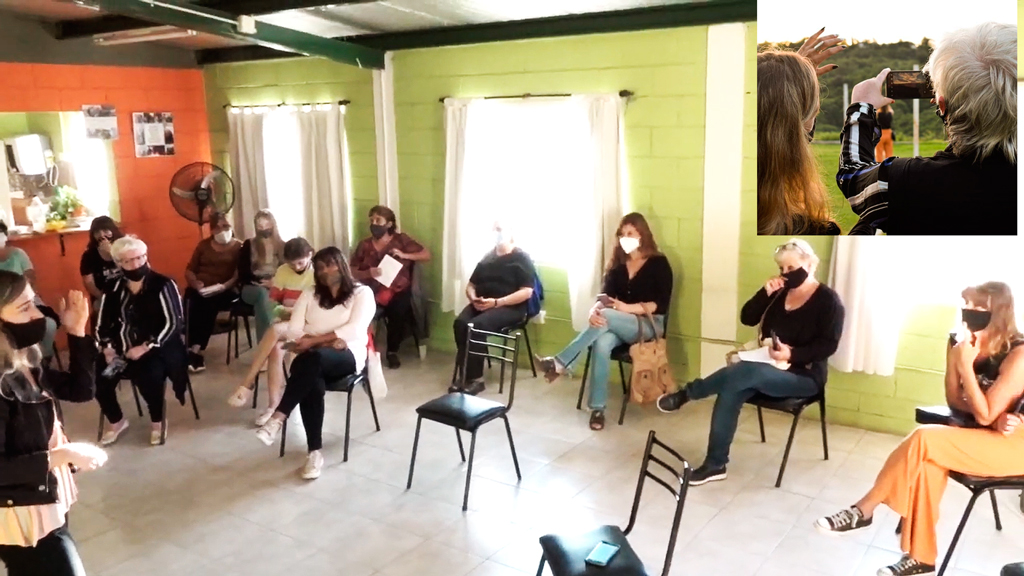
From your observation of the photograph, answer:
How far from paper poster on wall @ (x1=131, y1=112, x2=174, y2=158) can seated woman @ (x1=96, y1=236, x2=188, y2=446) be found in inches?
100

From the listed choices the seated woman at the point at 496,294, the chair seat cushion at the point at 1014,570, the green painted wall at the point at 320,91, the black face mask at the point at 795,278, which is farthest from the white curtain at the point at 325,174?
the chair seat cushion at the point at 1014,570

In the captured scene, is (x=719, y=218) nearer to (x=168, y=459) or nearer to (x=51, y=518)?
(x=168, y=459)

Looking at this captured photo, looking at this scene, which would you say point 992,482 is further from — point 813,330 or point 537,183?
point 537,183

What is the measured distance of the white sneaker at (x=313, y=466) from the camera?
391cm

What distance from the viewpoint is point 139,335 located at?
443 cm

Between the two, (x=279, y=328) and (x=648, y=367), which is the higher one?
(x=279, y=328)

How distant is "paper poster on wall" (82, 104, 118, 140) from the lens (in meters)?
6.23

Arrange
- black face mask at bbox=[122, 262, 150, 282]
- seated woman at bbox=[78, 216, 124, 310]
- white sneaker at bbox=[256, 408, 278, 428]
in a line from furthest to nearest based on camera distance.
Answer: seated woman at bbox=[78, 216, 124, 310], white sneaker at bbox=[256, 408, 278, 428], black face mask at bbox=[122, 262, 150, 282]

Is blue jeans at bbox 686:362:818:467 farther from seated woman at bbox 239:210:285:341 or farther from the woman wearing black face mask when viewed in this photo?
seated woman at bbox 239:210:285:341

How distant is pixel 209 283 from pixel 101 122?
5.45ft

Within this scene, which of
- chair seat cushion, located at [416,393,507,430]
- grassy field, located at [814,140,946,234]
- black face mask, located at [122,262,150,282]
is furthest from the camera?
black face mask, located at [122,262,150,282]

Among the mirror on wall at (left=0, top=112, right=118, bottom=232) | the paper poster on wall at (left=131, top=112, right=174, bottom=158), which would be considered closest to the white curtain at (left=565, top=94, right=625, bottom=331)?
the paper poster on wall at (left=131, top=112, right=174, bottom=158)

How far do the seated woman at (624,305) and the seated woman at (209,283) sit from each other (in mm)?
2592

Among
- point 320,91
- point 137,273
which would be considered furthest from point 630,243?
point 320,91
